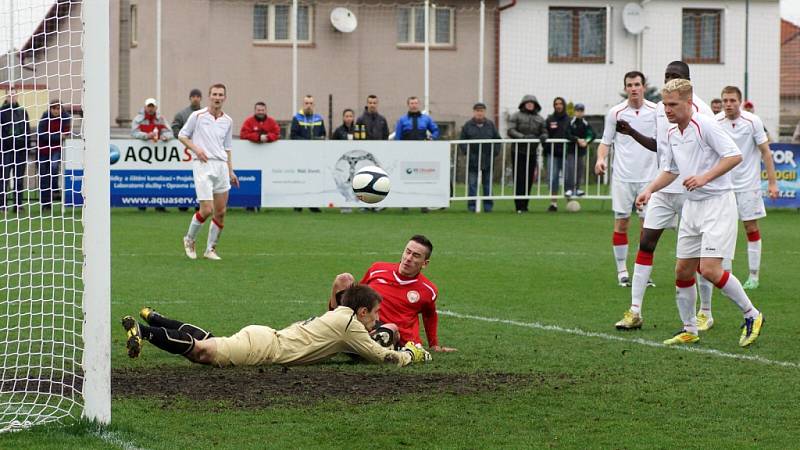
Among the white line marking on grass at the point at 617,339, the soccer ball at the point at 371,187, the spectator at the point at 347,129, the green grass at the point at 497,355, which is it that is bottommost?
the white line marking on grass at the point at 617,339

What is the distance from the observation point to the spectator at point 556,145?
24.9 m

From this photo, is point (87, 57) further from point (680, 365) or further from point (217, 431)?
point (680, 365)

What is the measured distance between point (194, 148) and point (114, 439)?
953 cm

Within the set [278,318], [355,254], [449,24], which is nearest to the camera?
[278,318]

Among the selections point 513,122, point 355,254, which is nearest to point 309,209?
point 513,122

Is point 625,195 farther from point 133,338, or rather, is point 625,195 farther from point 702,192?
point 133,338

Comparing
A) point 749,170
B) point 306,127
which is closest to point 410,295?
point 749,170

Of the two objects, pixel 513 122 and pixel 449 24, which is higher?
pixel 449 24

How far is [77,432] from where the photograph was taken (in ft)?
20.9

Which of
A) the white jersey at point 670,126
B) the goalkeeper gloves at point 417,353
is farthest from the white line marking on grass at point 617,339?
the goalkeeper gloves at point 417,353

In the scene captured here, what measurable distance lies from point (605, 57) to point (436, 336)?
101 ft

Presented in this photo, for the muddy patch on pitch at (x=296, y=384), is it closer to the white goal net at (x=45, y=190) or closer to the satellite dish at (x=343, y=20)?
the white goal net at (x=45, y=190)

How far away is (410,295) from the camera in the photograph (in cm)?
899

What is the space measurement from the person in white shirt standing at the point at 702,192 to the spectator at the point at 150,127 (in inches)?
574
